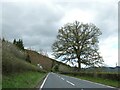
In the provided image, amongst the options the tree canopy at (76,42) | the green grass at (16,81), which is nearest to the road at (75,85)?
the green grass at (16,81)

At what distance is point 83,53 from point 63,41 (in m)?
5.81

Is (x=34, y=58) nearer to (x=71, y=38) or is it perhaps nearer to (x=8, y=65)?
(x=71, y=38)

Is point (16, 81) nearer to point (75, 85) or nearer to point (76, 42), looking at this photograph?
point (75, 85)

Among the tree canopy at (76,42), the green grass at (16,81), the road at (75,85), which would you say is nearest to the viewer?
the green grass at (16,81)

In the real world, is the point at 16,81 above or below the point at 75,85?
above

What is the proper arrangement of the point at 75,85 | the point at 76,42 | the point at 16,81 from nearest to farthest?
the point at 16,81, the point at 75,85, the point at 76,42

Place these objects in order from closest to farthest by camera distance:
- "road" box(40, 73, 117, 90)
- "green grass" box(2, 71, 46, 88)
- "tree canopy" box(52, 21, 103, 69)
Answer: "green grass" box(2, 71, 46, 88)
"road" box(40, 73, 117, 90)
"tree canopy" box(52, 21, 103, 69)

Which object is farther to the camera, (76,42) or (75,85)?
(76,42)

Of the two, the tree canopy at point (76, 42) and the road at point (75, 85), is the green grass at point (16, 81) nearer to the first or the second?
the road at point (75, 85)

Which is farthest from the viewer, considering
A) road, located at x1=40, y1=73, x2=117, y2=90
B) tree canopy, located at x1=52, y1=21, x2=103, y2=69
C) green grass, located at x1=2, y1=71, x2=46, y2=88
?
tree canopy, located at x1=52, y1=21, x2=103, y2=69

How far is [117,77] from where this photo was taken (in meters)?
31.8

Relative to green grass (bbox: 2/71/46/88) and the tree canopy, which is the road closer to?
green grass (bbox: 2/71/46/88)

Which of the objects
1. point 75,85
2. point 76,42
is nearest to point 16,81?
point 75,85

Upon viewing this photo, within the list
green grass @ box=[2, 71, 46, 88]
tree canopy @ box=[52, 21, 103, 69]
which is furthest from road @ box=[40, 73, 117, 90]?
tree canopy @ box=[52, 21, 103, 69]
